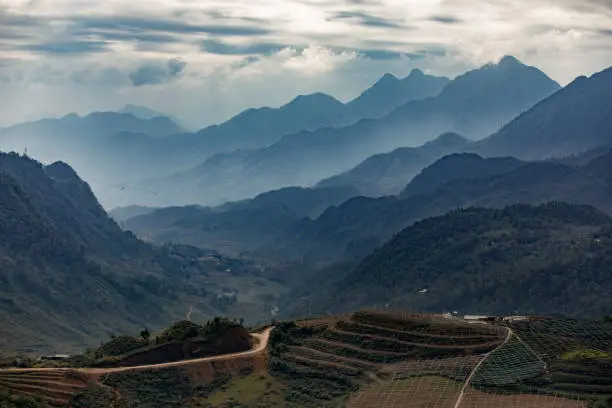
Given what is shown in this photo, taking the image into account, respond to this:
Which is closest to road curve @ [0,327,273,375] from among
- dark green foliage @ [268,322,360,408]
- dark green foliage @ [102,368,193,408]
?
dark green foliage @ [102,368,193,408]

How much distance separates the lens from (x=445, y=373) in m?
104

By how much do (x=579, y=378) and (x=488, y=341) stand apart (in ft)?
55.7

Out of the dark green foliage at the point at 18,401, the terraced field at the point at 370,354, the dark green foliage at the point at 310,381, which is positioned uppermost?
Answer: the dark green foliage at the point at 18,401

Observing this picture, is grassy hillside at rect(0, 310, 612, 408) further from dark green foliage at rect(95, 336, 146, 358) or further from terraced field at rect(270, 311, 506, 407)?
dark green foliage at rect(95, 336, 146, 358)

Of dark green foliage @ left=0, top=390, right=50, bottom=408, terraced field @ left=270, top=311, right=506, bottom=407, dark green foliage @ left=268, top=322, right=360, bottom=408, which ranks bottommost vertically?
dark green foliage @ left=268, top=322, right=360, bottom=408

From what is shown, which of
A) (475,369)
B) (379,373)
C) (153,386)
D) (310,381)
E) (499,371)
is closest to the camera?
(499,371)

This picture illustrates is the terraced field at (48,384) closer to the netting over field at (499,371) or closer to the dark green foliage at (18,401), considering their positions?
the dark green foliage at (18,401)

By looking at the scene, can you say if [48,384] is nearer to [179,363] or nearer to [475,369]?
[179,363]

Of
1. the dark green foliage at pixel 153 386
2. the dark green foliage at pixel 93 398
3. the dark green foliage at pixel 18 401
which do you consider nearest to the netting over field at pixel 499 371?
the dark green foliage at pixel 153 386

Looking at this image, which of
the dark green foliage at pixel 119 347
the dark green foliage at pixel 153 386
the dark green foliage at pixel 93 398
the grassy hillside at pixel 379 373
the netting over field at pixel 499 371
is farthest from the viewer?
the dark green foliage at pixel 119 347

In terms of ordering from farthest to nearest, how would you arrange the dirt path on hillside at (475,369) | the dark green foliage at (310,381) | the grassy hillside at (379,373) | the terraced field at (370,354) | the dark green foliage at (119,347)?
the dark green foliage at (119,347), the terraced field at (370,354), the dark green foliage at (310,381), the grassy hillside at (379,373), the dirt path on hillside at (475,369)

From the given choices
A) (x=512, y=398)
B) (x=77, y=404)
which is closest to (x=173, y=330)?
(x=77, y=404)

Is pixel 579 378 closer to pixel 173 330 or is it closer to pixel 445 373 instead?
pixel 445 373

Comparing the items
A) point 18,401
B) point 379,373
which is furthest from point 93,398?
point 379,373
